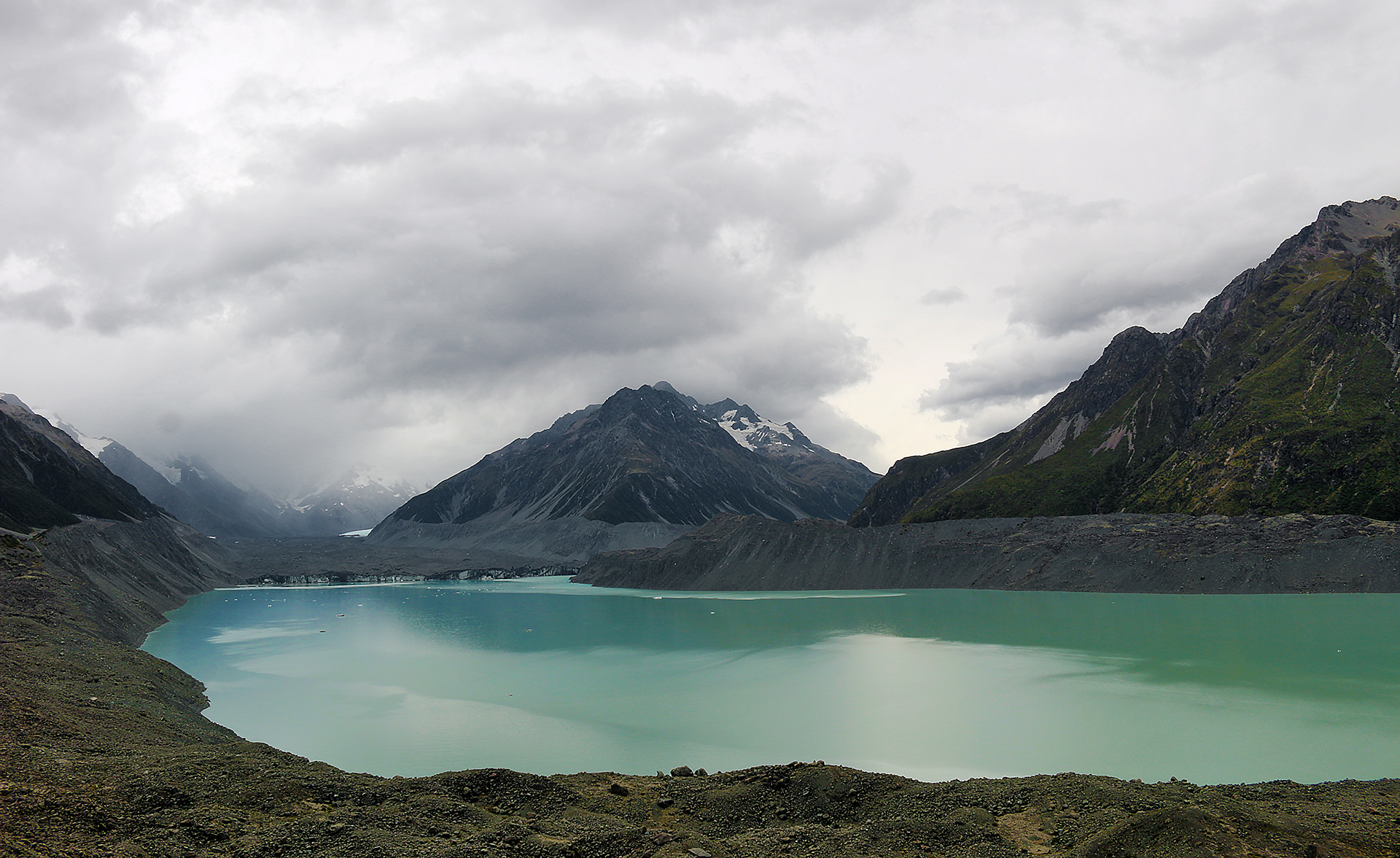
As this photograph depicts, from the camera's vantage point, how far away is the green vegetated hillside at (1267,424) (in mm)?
125375

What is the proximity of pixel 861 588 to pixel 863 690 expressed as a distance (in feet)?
295

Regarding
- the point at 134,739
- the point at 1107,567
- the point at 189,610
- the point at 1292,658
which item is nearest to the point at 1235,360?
the point at 1107,567

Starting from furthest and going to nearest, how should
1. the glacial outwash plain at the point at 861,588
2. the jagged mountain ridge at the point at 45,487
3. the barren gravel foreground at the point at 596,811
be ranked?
the jagged mountain ridge at the point at 45,487 < the glacial outwash plain at the point at 861,588 < the barren gravel foreground at the point at 596,811

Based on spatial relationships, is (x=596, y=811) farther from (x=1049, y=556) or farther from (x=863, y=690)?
(x=1049, y=556)

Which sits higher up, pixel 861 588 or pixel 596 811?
pixel 596 811

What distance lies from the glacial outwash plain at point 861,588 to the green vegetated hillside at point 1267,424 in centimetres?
62

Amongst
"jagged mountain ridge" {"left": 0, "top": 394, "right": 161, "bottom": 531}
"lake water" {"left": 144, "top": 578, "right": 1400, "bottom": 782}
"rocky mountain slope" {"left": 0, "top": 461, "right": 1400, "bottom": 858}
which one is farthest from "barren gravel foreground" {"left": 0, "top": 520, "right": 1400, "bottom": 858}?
"jagged mountain ridge" {"left": 0, "top": 394, "right": 161, "bottom": 531}

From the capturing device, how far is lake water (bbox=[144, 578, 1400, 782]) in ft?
100

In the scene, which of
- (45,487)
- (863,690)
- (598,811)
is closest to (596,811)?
(598,811)

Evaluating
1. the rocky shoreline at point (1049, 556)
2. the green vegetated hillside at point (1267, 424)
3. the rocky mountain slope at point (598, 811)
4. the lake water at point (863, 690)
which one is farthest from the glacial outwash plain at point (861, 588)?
the lake water at point (863, 690)

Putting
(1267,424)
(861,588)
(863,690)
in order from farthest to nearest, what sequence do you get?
1. (1267,424)
2. (861,588)
3. (863,690)

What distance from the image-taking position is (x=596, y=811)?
21125 millimetres

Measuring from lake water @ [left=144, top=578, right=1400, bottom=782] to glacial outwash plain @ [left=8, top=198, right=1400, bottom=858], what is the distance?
539cm

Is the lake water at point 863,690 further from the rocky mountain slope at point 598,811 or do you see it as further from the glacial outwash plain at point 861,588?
the rocky mountain slope at point 598,811
